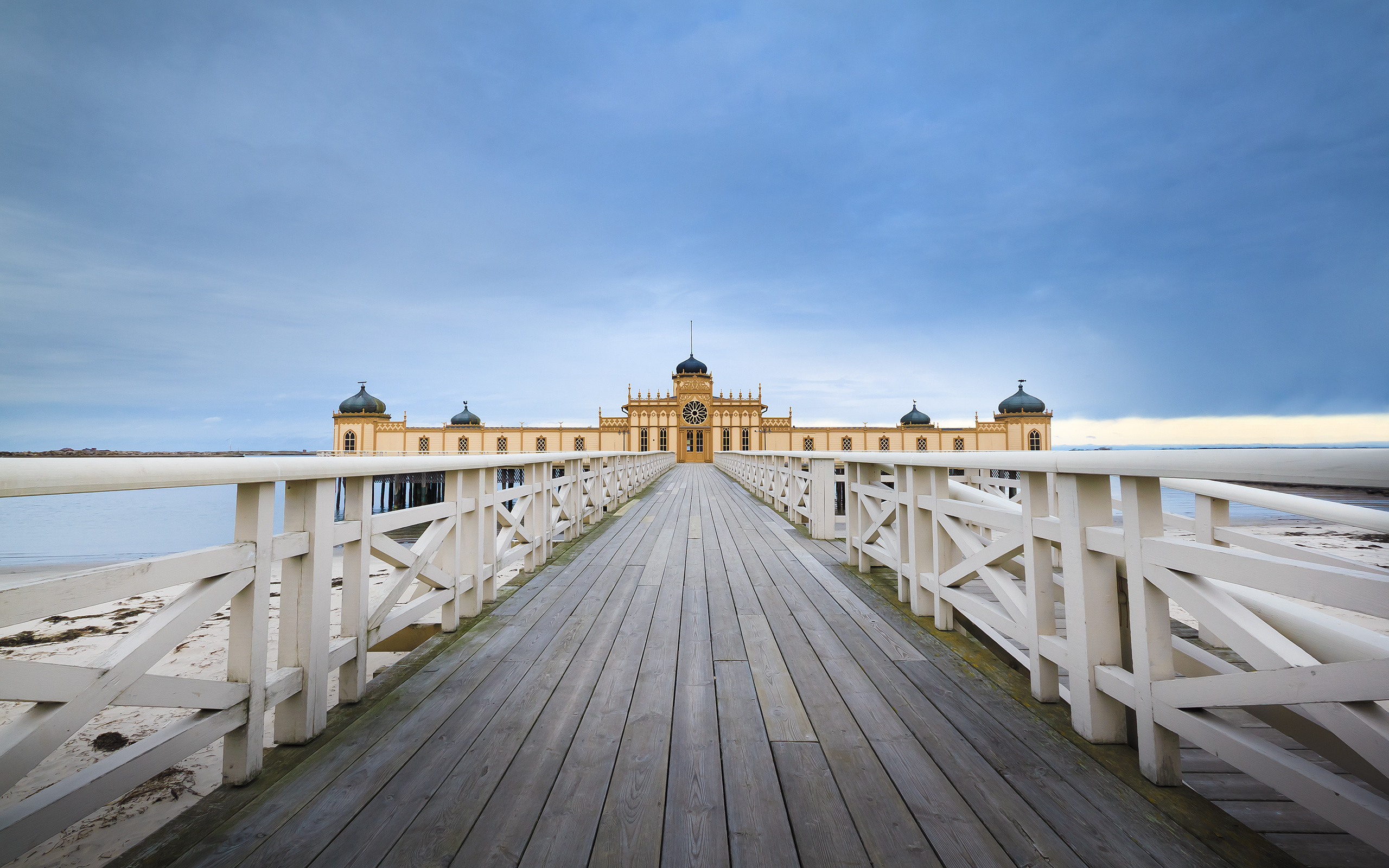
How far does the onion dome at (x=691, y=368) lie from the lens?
155ft

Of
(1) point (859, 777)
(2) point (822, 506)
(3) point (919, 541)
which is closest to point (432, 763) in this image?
(1) point (859, 777)

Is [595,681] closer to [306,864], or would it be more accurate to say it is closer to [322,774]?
[322,774]

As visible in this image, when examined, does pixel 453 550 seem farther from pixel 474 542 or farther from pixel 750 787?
pixel 750 787

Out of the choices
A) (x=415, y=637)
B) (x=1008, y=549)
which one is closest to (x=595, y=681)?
(x=1008, y=549)

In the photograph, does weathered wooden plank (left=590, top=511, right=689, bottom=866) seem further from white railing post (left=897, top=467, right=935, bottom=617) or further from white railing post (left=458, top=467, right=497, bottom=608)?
white railing post (left=897, top=467, right=935, bottom=617)

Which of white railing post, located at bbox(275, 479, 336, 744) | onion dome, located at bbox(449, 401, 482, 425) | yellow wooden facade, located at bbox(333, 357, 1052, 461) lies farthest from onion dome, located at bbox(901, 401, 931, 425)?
white railing post, located at bbox(275, 479, 336, 744)

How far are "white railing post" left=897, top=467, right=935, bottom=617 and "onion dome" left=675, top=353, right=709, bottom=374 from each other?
44.0 meters

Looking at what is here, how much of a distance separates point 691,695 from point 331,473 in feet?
5.77

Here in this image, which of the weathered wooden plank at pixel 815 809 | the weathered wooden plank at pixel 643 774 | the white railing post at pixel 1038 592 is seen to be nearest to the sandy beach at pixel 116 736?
the weathered wooden plank at pixel 643 774

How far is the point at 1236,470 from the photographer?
4.24 ft

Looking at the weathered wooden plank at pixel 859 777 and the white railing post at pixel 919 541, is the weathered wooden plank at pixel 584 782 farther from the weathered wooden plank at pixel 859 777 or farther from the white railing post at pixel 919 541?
the white railing post at pixel 919 541

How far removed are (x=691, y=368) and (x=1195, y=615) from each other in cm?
4656

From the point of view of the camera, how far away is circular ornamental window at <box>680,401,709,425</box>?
4525cm

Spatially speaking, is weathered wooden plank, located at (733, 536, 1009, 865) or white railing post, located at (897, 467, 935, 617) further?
white railing post, located at (897, 467, 935, 617)
